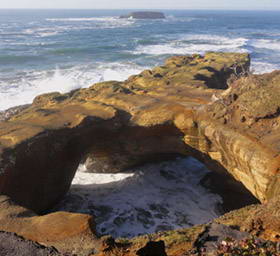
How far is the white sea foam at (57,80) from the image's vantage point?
20.0 m

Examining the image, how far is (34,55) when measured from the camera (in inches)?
1357

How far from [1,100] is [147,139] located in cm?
1272

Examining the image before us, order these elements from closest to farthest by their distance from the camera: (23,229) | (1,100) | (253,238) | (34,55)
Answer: (253,238) → (23,229) → (1,100) → (34,55)

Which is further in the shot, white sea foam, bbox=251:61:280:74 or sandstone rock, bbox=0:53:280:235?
white sea foam, bbox=251:61:280:74

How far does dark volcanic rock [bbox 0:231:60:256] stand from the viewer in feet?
13.2

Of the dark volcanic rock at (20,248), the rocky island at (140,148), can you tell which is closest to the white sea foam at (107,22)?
the rocky island at (140,148)

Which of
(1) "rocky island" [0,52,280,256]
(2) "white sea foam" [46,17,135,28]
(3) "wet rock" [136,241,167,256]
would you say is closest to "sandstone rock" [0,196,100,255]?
(1) "rocky island" [0,52,280,256]

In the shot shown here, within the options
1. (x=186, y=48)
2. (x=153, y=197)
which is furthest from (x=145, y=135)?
(x=186, y=48)

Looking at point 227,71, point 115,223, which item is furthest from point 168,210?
point 227,71

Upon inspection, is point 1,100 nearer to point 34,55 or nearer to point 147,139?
point 147,139

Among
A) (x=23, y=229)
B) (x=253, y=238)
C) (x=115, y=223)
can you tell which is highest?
(x=253, y=238)

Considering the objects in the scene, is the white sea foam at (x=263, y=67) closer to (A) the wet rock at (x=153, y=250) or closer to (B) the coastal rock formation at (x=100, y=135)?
(B) the coastal rock formation at (x=100, y=135)

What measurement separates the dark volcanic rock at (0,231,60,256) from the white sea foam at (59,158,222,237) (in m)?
3.92

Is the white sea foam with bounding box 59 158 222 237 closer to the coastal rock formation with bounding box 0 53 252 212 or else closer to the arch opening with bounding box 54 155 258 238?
the arch opening with bounding box 54 155 258 238
